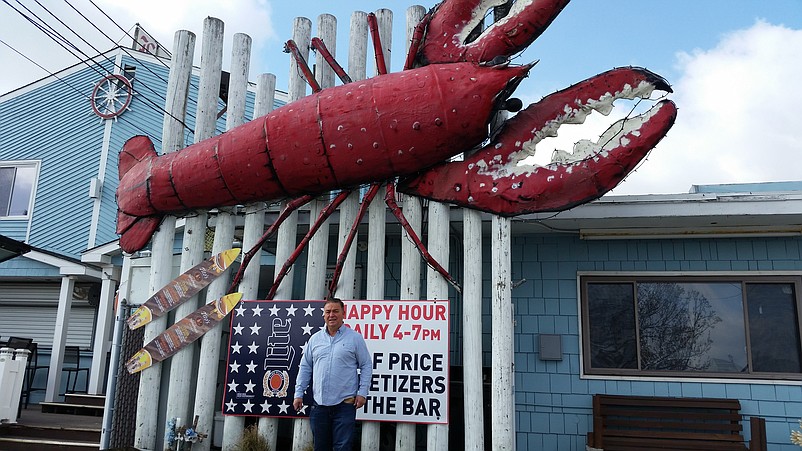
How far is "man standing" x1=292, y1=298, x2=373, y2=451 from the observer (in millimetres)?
4562

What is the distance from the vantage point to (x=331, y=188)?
5699mm

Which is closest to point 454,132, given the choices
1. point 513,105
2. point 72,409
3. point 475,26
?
point 513,105

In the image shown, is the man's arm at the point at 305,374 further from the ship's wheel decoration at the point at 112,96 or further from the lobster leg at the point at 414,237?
the ship's wheel decoration at the point at 112,96

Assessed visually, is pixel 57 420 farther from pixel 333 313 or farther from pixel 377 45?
pixel 377 45

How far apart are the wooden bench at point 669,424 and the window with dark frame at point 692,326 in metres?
0.33

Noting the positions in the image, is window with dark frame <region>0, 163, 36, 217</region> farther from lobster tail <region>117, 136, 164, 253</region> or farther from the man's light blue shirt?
the man's light blue shirt

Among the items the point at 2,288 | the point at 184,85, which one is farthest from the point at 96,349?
the point at 184,85

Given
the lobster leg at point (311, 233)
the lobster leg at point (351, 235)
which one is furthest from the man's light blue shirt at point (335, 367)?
the lobster leg at point (311, 233)

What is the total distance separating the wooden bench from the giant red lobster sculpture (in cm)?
251

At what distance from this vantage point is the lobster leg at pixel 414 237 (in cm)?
530

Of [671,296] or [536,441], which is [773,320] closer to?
[671,296]

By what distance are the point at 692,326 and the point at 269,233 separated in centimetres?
438

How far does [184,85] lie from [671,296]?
5588 mm

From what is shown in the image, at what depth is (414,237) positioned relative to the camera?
538 centimetres
